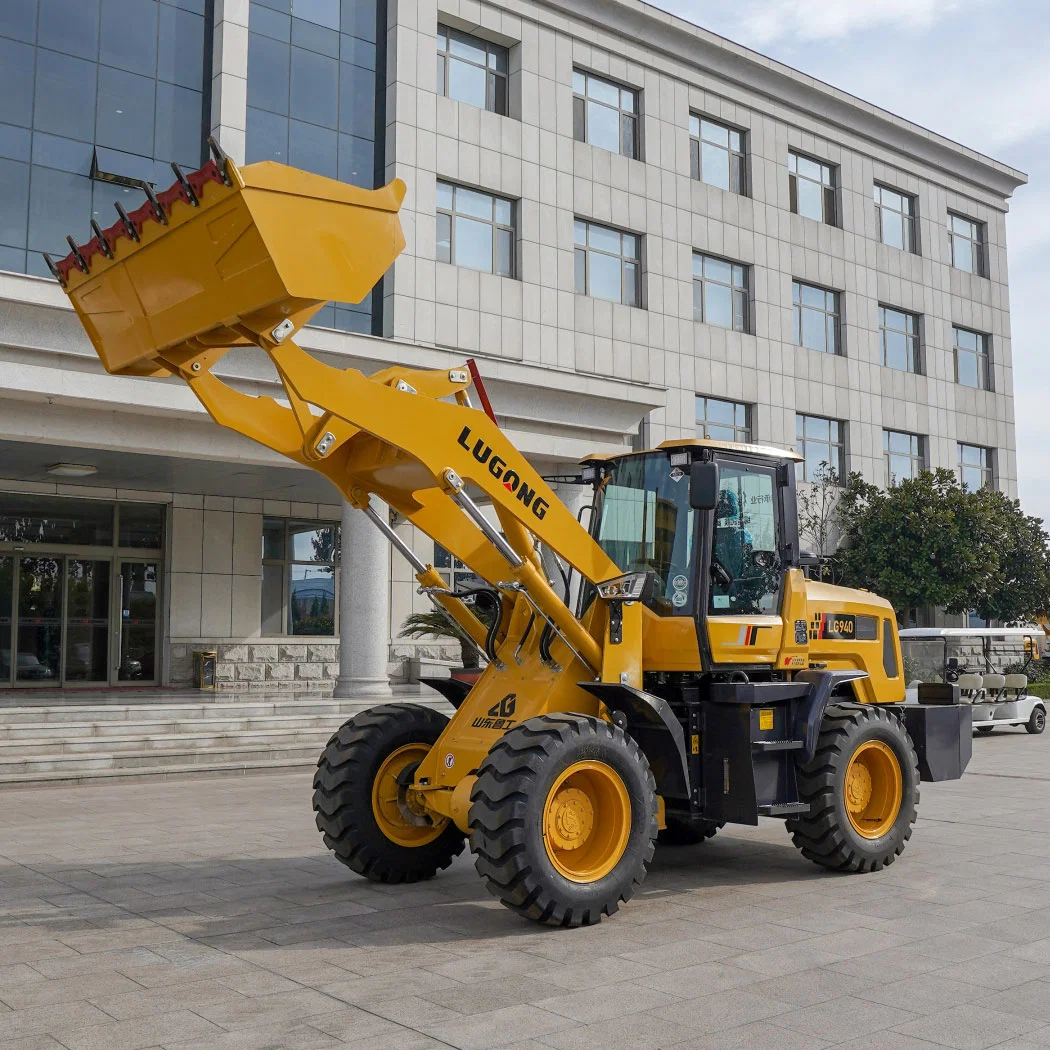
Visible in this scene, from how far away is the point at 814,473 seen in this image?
2970 cm

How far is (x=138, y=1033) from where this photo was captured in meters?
4.92

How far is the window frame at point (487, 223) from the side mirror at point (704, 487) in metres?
15.8

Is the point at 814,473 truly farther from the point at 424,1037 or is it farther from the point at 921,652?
the point at 424,1037

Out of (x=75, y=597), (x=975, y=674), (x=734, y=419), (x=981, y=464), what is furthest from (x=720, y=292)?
(x=75, y=597)

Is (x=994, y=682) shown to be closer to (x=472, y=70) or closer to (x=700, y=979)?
(x=472, y=70)

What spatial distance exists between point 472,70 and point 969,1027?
22260 millimetres

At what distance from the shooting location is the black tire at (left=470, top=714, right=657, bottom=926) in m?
6.40

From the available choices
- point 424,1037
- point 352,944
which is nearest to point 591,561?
point 352,944

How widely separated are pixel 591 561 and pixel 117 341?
3.14 metres

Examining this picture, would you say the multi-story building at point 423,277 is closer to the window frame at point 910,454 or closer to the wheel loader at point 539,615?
the window frame at point 910,454

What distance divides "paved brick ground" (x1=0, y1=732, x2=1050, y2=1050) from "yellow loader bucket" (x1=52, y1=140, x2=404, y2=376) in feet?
10.7

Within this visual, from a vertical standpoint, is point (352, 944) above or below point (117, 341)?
below

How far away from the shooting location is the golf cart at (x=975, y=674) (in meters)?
21.8

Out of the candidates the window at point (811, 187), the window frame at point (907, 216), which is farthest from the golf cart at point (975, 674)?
the window frame at point (907, 216)
